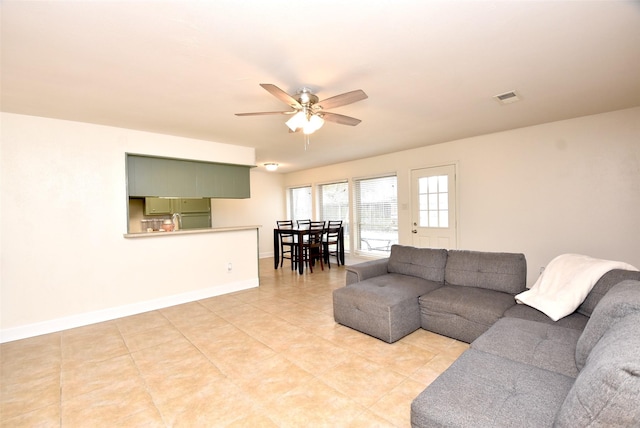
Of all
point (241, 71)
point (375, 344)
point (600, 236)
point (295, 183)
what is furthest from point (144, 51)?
point (295, 183)

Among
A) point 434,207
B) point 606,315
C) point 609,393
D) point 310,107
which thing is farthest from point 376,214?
point 609,393

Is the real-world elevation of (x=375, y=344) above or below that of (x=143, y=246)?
below

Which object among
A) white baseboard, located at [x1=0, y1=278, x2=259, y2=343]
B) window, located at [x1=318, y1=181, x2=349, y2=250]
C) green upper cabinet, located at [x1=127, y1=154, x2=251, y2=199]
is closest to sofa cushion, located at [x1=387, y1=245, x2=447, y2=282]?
white baseboard, located at [x1=0, y1=278, x2=259, y2=343]

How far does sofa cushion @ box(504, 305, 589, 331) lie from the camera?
1952 millimetres

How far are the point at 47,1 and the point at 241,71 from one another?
41.8 inches

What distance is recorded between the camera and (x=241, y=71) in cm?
215

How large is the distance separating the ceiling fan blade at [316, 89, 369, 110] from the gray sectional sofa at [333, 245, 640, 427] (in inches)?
69.2

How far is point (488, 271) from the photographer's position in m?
2.79

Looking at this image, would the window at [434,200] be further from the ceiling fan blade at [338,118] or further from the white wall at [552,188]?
the ceiling fan blade at [338,118]

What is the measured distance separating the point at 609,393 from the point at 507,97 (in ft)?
9.10

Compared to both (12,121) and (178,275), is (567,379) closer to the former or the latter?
(178,275)

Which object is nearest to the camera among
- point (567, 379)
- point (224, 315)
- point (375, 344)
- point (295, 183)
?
point (567, 379)

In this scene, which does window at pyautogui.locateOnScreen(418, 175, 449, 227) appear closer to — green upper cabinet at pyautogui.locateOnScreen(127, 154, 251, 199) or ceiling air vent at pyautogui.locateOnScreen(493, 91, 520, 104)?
ceiling air vent at pyautogui.locateOnScreen(493, 91, 520, 104)

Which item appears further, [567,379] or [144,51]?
[144,51]
